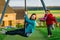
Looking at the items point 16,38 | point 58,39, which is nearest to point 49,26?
point 58,39

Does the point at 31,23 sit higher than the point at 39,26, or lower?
higher

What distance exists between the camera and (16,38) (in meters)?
9.04

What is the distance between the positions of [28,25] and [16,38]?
98.6 inches

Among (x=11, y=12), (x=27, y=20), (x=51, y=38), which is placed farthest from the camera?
(x=11, y=12)

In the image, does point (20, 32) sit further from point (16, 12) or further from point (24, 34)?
point (16, 12)

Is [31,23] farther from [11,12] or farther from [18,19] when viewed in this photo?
[18,19]

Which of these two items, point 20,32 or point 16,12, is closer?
point 20,32

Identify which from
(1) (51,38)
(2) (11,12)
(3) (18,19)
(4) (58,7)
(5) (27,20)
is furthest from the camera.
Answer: (3) (18,19)

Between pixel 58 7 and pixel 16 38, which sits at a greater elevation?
pixel 58 7

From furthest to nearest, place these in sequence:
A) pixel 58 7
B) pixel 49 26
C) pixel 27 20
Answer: pixel 58 7
pixel 49 26
pixel 27 20

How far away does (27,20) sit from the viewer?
6.47m

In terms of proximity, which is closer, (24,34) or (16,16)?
(24,34)

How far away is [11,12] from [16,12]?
38cm

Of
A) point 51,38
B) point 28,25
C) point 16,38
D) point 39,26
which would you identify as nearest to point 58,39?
point 51,38
